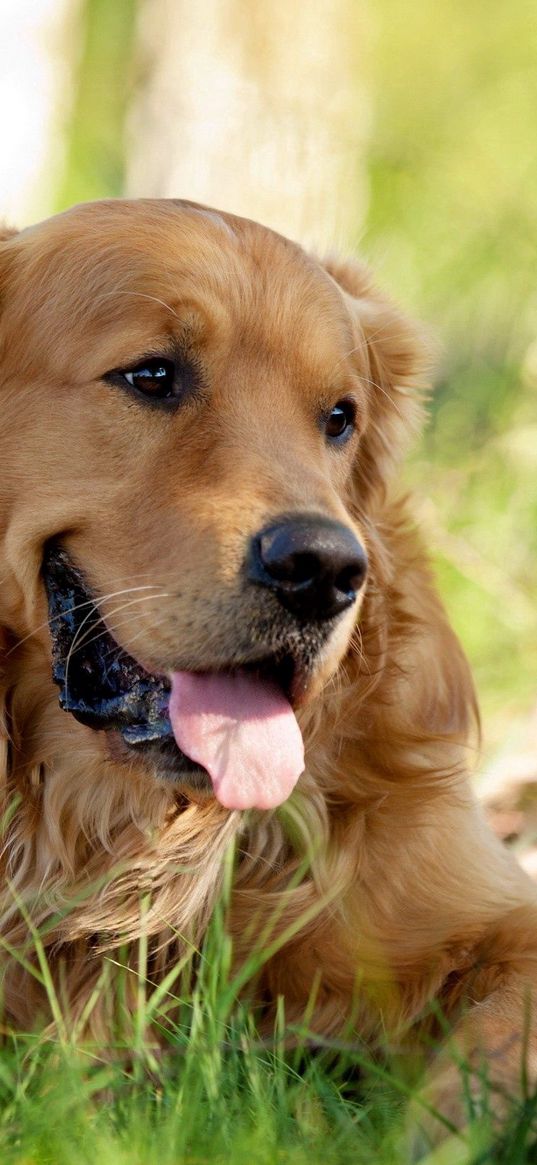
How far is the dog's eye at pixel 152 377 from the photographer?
9.24 ft

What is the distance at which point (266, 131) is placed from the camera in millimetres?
6504

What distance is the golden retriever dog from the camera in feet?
8.48

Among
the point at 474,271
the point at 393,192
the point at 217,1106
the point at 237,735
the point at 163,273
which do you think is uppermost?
the point at 163,273

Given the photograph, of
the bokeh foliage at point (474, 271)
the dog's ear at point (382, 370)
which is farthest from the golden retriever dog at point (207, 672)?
the bokeh foliage at point (474, 271)

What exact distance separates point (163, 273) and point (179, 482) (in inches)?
20.3

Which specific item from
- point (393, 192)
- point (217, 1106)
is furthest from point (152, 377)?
point (393, 192)

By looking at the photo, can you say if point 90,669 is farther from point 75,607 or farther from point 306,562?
point 306,562

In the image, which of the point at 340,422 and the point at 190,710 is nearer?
the point at 190,710

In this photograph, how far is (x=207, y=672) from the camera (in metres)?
2.63

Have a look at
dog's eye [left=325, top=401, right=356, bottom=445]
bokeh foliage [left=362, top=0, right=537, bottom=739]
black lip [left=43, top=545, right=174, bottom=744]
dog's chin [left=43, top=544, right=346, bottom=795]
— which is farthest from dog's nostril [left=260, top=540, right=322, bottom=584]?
bokeh foliage [left=362, top=0, right=537, bottom=739]

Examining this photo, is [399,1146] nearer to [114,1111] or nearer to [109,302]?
[114,1111]

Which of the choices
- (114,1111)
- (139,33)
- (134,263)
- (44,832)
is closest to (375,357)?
(134,263)

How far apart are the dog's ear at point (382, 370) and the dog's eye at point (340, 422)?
0.20 metres

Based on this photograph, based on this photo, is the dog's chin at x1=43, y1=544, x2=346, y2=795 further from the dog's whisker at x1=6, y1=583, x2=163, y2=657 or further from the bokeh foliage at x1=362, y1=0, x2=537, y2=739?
the bokeh foliage at x1=362, y1=0, x2=537, y2=739
